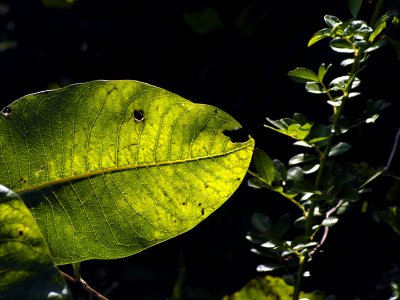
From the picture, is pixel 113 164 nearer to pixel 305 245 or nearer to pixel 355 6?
pixel 305 245

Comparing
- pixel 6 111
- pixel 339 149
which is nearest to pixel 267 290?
pixel 339 149

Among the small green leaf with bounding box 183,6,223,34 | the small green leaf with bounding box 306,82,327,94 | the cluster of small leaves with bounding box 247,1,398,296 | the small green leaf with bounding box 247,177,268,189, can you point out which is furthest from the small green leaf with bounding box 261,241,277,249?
the small green leaf with bounding box 183,6,223,34

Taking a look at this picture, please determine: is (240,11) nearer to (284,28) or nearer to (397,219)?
(284,28)

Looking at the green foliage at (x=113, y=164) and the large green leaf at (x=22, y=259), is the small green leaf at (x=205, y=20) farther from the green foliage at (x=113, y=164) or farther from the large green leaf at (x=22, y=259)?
the large green leaf at (x=22, y=259)

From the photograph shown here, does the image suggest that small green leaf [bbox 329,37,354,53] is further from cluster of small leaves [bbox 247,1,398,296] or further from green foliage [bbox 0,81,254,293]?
green foliage [bbox 0,81,254,293]

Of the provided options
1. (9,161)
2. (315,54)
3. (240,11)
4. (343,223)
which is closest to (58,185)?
(9,161)

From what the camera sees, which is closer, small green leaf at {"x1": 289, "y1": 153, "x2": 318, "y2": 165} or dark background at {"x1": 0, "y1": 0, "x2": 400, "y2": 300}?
small green leaf at {"x1": 289, "y1": 153, "x2": 318, "y2": 165}

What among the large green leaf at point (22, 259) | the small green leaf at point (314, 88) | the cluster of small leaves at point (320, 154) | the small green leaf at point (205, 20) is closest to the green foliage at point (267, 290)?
the cluster of small leaves at point (320, 154)
